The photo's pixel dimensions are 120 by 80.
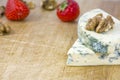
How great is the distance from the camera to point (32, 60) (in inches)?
46.1

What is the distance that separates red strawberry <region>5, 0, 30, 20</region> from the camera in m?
1.37

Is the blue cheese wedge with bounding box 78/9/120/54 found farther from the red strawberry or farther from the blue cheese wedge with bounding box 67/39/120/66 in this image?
the red strawberry

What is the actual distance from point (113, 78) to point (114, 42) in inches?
4.8

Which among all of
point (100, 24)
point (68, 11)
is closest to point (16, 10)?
point (68, 11)

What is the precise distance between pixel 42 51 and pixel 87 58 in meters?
0.18

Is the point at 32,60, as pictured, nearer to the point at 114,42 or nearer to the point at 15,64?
the point at 15,64

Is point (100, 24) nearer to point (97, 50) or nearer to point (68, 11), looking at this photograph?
point (97, 50)

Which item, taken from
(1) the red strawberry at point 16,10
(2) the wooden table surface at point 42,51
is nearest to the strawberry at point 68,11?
(2) the wooden table surface at point 42,51

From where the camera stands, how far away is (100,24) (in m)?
1.16

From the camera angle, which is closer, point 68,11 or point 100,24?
point 100,24

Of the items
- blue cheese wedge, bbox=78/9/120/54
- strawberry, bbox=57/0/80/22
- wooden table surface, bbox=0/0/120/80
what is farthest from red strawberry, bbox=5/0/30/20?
blue cheese wedge, bbox=78/9/120/54

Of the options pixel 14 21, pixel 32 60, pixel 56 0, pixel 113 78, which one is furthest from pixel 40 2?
pixel 113 78

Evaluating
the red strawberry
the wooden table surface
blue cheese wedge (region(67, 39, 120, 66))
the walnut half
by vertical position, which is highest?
the walnut half

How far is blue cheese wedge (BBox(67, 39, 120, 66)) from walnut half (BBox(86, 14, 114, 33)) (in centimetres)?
8
